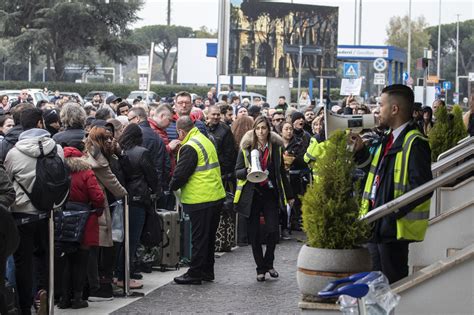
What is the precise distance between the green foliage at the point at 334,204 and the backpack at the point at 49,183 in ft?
9.10

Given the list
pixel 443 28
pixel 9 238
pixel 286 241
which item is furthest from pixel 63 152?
pixel 443 28

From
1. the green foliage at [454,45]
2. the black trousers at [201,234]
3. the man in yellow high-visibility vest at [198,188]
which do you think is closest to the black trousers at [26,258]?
the man in yellow high-visibility vest at [198,188]

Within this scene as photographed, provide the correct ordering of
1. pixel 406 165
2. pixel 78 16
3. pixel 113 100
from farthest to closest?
pixel 78 16
pixel 113 100
pixel 406 165

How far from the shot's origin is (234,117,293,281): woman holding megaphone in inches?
514

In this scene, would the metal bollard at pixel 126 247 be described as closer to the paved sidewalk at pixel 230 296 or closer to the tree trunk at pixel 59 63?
the paved sidewalk at pixel 230 296

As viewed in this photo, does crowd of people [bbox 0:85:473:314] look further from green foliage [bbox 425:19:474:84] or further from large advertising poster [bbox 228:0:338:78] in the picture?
green foliage [bbox 425:19:474:84]

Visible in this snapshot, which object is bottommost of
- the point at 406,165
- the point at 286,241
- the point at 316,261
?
the point at 286,241

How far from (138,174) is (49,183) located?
8.01ft

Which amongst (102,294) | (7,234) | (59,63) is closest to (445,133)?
(102,294)

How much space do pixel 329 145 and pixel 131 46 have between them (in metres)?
67.7

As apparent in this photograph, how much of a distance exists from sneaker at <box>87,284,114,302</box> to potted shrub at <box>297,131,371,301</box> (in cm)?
433

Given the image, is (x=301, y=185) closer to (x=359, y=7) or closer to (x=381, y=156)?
(x=381, y=156)

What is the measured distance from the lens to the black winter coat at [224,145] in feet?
53.6

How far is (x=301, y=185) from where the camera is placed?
18688 millimetres
